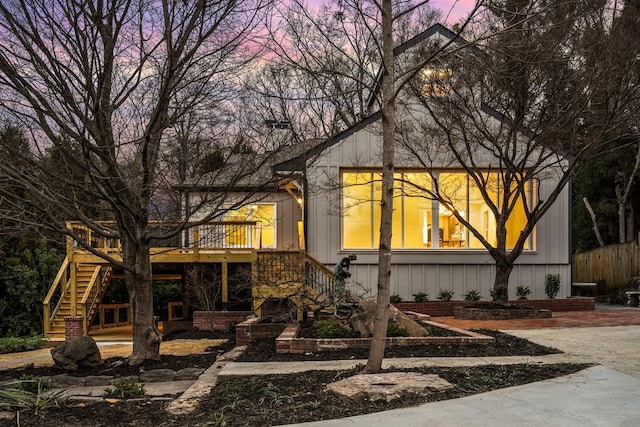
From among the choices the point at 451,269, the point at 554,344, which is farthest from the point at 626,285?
the point at 554,344

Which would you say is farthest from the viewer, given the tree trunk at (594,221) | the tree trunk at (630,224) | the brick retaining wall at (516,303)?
the tree trunk at (594,221)

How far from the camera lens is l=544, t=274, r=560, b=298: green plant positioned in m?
15.8

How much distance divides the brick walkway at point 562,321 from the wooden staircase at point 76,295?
9.31 meters

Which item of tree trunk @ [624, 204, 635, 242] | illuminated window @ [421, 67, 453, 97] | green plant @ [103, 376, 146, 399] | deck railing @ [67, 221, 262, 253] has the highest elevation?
illuminated window @ [421, 67, 453, 97]

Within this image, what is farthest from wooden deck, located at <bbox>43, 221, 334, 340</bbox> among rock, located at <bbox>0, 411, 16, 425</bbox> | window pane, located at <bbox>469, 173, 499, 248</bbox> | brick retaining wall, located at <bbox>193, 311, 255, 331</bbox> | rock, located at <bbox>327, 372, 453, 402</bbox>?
rock, located at <bbox>0, 411, 16, 425</bbox>

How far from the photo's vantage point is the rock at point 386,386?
5512mm

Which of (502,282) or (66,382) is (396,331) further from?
(502,282)

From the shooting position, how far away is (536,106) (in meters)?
13.4

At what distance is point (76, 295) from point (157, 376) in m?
8.97

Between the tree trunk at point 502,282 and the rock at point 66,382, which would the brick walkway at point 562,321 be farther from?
the rock at point 66,382

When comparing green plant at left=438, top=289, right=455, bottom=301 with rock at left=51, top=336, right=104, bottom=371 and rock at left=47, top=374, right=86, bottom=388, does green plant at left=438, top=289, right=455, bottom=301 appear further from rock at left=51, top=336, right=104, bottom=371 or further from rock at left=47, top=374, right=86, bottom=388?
rock at left=47, top=374, right=86, bottom=388

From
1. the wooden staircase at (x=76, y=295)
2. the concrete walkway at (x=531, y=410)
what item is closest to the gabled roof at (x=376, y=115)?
the concrete walkway at (x=531, y=410)

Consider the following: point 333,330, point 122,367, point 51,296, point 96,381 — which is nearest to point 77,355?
point 122,367

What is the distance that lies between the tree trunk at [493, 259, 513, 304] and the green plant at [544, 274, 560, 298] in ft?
7.55
